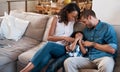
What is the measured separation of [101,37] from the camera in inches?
88.3

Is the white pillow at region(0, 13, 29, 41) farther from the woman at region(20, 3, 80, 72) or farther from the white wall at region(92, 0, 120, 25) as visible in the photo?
the white wall at region(92, 0, 120, 25)

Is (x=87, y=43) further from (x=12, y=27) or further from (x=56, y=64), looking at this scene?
(x=12, y=27)

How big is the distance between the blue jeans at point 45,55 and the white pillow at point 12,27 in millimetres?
863

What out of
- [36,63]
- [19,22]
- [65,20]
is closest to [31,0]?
[19,22]

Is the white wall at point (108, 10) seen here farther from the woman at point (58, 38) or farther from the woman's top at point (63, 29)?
the woman's top at point (63, 29)

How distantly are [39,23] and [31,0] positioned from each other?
3521 millimetres

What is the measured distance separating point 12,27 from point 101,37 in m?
1.45

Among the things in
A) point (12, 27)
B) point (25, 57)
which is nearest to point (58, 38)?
point (25, 57)

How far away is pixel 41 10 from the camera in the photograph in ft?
17.3

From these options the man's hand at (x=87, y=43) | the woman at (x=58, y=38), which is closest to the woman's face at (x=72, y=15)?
the woman at (x=58, y=38)

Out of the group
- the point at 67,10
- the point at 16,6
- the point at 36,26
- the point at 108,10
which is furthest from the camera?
the point at 16,6

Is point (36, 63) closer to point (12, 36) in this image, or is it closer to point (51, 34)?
point (51, 34)

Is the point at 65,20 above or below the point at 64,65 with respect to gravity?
above

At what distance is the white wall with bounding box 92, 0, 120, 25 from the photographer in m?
2.60
